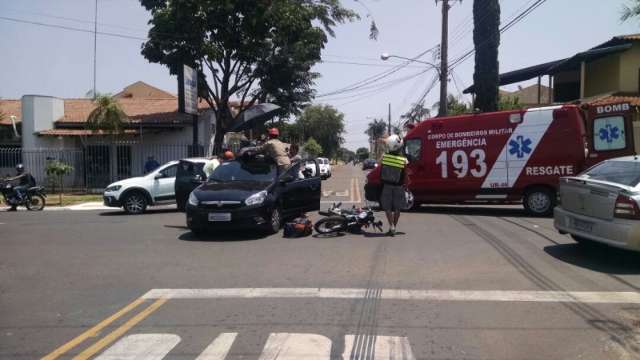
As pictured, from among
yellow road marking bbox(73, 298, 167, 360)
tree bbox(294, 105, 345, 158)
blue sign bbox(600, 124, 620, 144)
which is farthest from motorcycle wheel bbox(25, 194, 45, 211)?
tree bbox(294, 105, 345, 158)

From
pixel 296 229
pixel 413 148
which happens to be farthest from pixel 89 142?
pixel 296 229

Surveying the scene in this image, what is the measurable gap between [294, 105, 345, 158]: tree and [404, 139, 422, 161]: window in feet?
247

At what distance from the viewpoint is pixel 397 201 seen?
10688mm

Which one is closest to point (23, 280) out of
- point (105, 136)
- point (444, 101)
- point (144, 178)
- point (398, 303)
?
point (398, 303)

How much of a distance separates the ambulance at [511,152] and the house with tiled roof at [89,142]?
14472 mm

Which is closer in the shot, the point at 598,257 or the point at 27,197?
the point at 598,257

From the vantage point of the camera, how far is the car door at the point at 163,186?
1612cm

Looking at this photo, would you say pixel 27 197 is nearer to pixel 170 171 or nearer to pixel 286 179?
pixel 170 171

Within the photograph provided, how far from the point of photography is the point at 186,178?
47.9 feet

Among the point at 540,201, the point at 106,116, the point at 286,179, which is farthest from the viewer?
the point at 106,116

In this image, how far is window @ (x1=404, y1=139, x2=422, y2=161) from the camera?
49.6 feet

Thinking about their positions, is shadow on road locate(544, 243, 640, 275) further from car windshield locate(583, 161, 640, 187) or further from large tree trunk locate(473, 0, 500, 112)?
large tree trunk locate(473, 0, 500, 112)

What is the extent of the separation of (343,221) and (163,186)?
23.7 ft

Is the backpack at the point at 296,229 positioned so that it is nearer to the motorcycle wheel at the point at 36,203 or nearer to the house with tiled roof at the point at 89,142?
the motorcycle wheel at the point at 36,203
